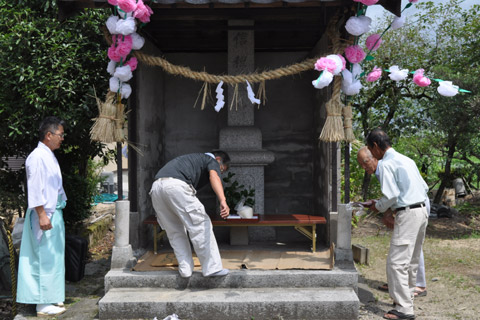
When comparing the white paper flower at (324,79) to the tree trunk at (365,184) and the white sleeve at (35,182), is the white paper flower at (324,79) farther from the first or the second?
the tree trunk at (365,184)

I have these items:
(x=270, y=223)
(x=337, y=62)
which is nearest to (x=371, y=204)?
(x=270, y=223)

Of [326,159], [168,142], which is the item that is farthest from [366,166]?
[168,142]

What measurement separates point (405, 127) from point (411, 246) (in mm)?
7739

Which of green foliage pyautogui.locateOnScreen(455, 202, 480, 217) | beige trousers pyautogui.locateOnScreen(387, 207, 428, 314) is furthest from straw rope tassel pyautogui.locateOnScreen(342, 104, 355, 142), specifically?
green foliage pyautogui.locateOnScreen(455, 202, 480, 217)

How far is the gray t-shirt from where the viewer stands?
16.9 feet

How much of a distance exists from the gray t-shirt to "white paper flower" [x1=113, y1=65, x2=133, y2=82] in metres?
1.10

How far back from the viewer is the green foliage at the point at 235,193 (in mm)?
6621

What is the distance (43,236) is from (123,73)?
192 centimetres

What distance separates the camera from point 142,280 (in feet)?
17.3

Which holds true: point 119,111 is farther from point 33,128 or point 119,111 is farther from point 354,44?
point 354,44

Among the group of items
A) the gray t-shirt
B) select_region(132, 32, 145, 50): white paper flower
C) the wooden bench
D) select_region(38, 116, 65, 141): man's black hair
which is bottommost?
the wooden bench

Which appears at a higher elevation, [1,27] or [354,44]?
[1,27]

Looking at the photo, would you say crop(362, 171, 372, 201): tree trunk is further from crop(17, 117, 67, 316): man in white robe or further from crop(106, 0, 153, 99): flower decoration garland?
crop(17, 117, 67, 316): man in white robe

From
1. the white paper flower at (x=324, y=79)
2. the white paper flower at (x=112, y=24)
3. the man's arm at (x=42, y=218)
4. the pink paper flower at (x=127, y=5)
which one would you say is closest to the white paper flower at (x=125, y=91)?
the white paper flower at (x=112, y=24)
